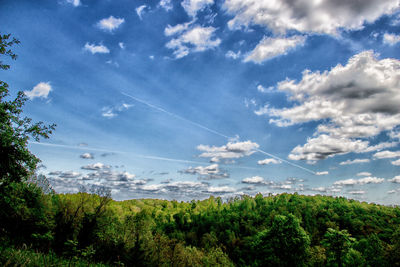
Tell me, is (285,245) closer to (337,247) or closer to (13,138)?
(337,247)

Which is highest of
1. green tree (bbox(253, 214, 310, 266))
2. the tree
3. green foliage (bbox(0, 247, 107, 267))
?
the tree

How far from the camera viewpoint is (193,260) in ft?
119

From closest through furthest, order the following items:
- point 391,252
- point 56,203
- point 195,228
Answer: point 56,203
point 391,252
point 195,228

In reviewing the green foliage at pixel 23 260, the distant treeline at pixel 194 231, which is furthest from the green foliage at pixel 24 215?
the green foliage at pixel 23 260

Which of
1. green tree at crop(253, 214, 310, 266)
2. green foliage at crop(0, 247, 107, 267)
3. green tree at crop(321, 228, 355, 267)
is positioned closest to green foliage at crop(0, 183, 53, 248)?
green foliage at crop(0, 247, 107, 267)

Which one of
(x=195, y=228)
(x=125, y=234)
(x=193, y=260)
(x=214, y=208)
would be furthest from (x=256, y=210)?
(x=125, y=234)

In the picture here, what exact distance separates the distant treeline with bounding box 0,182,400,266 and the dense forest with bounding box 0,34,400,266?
120mm

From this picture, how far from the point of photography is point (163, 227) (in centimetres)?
6088

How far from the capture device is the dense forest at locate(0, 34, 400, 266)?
27.0 m

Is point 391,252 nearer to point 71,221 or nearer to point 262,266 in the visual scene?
point 262,266

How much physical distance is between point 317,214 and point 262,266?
996 inches

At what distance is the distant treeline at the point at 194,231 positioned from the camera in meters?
31.1

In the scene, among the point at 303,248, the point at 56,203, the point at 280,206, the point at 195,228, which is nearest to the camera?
the point at 56,203

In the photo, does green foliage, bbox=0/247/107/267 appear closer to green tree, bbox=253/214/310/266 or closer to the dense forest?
the dense forest
